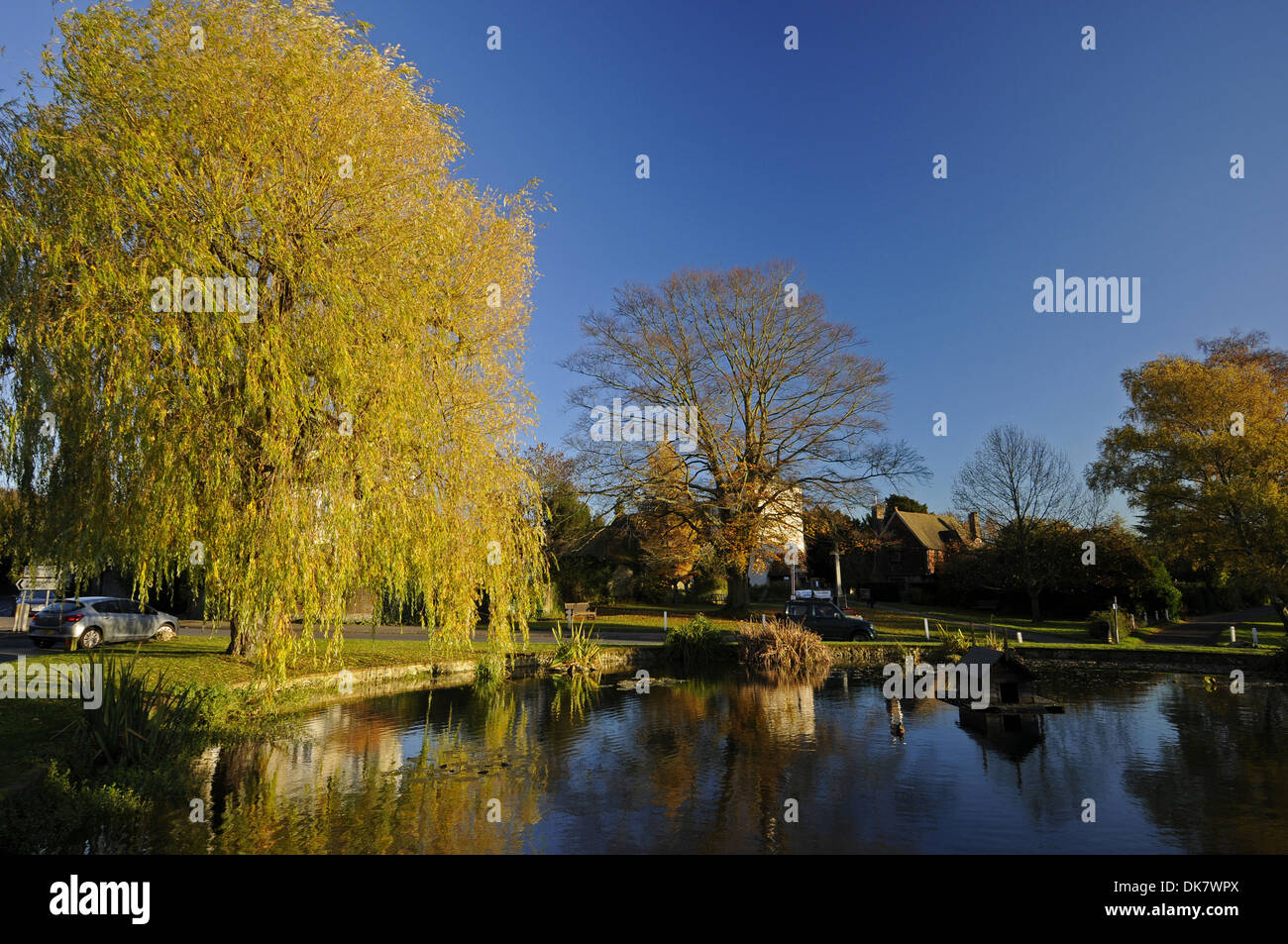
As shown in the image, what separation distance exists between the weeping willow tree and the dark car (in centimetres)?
1534

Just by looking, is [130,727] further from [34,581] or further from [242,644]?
[242,644]

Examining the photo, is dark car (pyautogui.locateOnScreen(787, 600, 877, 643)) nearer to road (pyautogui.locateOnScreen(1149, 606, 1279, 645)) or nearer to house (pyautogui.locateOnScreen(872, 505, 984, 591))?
road (pyautogui.locateOnScreen(1149, 606, 1279, 645))

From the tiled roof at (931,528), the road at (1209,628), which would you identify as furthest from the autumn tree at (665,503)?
the tiled roof at (931,528)

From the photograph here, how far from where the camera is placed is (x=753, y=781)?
9758 mm

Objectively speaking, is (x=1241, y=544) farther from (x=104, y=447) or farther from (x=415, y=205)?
(x=104, y=447)

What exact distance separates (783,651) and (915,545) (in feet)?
122

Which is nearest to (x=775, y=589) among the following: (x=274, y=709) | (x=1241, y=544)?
(x=1241, y=544)

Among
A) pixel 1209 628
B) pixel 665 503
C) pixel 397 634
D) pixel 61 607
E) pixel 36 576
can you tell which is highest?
pixel 665 503

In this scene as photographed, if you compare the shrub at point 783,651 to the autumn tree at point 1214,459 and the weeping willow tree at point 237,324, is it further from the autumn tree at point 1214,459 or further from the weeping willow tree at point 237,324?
the autumn tree at point 1214,459

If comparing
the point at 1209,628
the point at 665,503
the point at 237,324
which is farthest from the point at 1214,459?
the point at 237,324

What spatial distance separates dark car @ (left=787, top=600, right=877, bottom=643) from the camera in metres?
25.8

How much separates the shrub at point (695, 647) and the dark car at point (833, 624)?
3.94 meters

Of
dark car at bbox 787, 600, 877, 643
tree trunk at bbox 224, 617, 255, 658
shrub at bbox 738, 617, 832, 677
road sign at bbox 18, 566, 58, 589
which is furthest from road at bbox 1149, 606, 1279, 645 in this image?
road sign at bbox 18, 566, 58, 589
